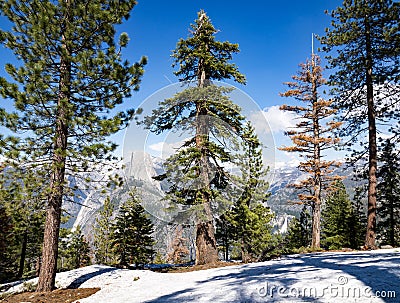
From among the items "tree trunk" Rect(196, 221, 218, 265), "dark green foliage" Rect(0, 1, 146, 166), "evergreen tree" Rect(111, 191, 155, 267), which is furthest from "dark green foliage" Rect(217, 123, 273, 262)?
"dark green foliage" Rect(0, 1, 146, 166)

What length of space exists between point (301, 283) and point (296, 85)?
16.6 m

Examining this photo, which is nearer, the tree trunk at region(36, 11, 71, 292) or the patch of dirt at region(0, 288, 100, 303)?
the patch of dirt at region(0, 288, 100, 303)

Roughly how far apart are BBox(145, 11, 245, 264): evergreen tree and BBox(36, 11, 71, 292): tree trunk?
4026mm

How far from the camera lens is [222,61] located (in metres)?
13.2

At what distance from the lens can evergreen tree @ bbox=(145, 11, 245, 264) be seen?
1134 centimetres

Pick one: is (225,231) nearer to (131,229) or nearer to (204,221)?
(131,229)

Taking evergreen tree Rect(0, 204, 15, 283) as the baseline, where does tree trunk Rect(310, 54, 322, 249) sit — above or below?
above

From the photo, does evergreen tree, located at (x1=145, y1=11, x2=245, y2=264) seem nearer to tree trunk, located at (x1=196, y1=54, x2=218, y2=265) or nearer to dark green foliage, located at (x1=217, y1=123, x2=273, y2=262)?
tree trunk, located at (x1=196, y1=54, x2=218, y2=265)

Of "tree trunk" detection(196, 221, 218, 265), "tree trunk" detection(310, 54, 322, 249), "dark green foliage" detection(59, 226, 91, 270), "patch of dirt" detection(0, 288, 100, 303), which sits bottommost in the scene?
"dark green foliage" detection(59, 226, 91, 270)

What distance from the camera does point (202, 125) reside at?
1235cm

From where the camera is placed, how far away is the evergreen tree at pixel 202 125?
11344mm

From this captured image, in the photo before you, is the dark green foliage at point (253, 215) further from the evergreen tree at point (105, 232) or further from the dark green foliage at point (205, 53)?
the evergreen tree at point (105, 232)

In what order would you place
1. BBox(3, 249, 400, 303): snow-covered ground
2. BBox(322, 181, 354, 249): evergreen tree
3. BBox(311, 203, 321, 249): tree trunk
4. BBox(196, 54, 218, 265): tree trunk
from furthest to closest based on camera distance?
BBox(322, 181, 354, 249): evergreen tree < BBox(311, 203, 321, 249): tree trunk < BBox(196, 54, 218, 265): tree trunk < BBox(3, 249, 400, 303): snow-covered ground

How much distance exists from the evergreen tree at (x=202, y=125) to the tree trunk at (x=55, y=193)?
4.03 meters
